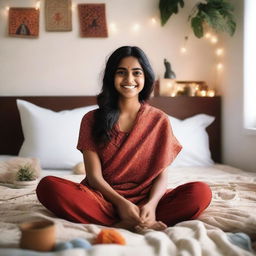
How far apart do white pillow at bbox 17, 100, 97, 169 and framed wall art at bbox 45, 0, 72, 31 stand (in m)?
0.78

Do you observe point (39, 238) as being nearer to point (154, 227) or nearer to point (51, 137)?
point (154, 227)

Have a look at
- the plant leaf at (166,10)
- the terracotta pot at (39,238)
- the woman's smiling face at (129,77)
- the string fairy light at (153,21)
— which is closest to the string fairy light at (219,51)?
the plant leaf at (166,10)

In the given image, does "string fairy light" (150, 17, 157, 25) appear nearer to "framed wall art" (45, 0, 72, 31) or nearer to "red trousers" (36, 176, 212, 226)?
"framed wall art" (45, 0, 72, 31)

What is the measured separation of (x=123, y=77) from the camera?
63.1 inches

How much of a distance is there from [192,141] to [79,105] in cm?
100

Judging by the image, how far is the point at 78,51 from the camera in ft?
9.86

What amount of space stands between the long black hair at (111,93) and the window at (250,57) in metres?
1.21

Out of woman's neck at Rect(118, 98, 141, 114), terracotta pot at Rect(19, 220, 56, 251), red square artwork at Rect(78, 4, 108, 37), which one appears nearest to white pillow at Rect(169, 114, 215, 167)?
red square artwork at Rect(78, 4, 108, 37)

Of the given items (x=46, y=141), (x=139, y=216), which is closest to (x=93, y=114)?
(x=139, y=216)

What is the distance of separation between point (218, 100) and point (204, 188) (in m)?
1.80

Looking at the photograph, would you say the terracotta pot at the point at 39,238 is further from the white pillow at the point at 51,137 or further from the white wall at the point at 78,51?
the white wall at the point at 78,51

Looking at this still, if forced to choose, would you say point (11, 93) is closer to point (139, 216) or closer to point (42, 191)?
point (42, 191)

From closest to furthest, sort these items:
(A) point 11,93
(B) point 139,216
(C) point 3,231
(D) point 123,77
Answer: (C) point 3,231
(B) point 139,216
(D) point 123,77
(A) point 11,93

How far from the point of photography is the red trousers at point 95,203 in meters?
1.29
